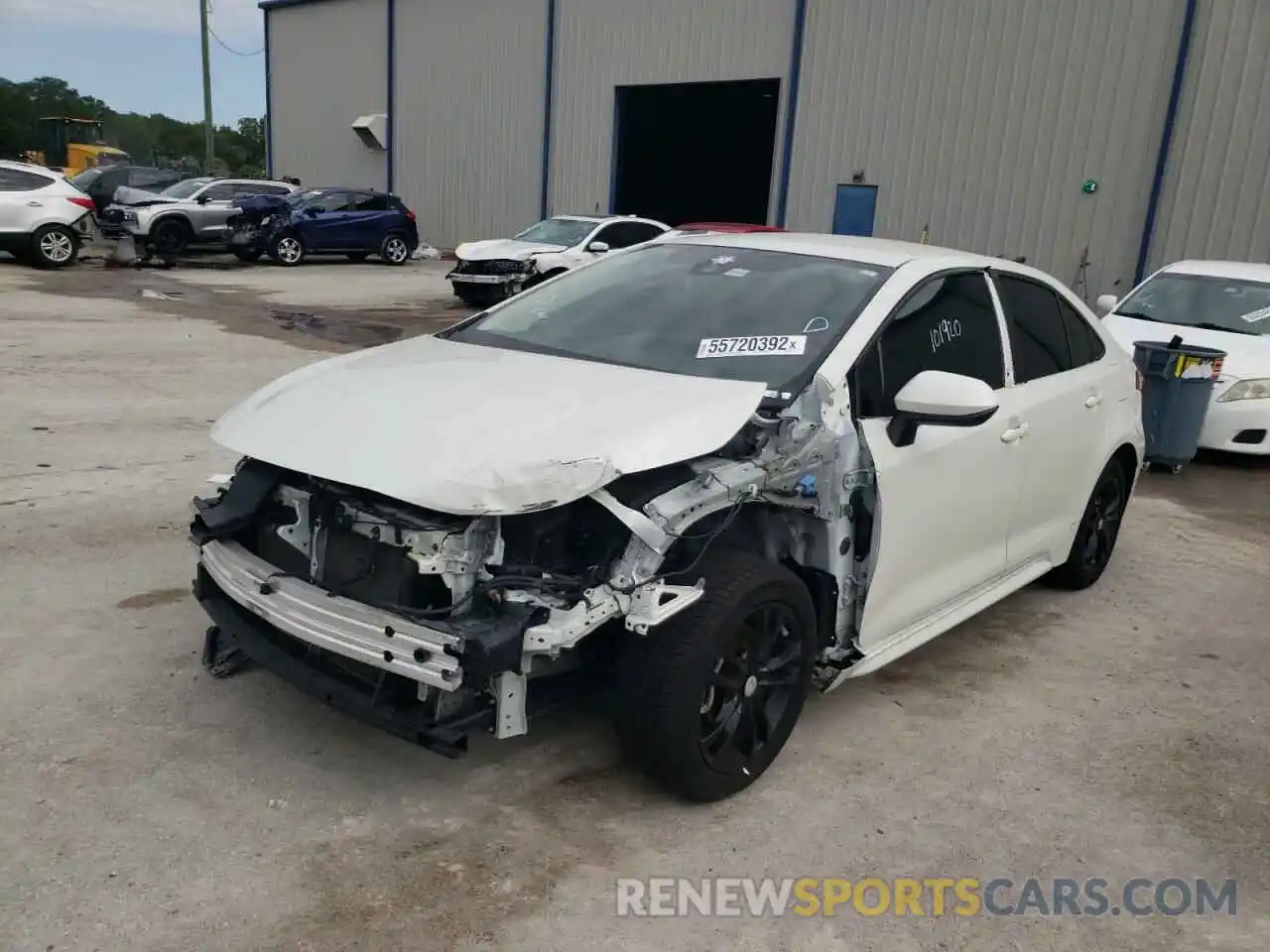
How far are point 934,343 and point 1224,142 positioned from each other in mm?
12772

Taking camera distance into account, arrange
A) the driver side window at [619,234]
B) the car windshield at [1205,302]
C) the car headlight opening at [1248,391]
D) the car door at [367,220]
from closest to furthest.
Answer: the car headlight opening at [1248,391] < the car windshield at [1205,302] < the driver side window at [619,234] < the car door at [367,220]

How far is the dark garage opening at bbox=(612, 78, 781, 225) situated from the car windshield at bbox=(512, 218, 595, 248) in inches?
228

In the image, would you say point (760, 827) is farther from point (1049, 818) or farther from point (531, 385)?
point (531, 385)

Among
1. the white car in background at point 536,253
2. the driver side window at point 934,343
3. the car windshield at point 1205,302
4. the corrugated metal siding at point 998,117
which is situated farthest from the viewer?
the white car in background at point 536,253

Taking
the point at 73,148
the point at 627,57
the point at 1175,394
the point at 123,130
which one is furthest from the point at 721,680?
the point at 123,130

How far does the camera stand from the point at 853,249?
163 inches

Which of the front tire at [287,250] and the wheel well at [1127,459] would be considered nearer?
the wheel well at [1127,459]

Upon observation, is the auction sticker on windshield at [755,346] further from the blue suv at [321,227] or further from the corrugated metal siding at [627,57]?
the blue suv at [321,227]

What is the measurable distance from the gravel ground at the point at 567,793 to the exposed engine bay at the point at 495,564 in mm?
399

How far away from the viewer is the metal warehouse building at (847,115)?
1416cm

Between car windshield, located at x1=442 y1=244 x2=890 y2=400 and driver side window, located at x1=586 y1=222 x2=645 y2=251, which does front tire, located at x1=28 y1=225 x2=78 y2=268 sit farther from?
car windshield, located at x1=442 y1=244 x2=890 y2=400

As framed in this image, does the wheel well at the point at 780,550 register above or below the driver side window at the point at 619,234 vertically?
below

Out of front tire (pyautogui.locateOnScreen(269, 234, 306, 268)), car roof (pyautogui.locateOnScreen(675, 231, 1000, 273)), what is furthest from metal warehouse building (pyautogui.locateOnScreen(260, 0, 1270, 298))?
car roof (pyautogui.locateOnScreen(675, 231, 1000, 273))

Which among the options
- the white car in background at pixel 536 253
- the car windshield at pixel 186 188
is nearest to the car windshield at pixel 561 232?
the white car in background at pixel 536 253
